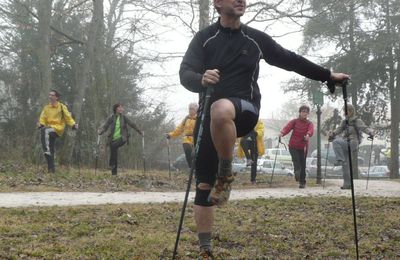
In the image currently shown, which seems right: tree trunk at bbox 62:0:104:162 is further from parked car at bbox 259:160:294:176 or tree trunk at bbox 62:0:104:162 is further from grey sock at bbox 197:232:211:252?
parked car at bbox 259:160:294:176

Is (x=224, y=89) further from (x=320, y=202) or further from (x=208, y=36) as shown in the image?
(x=320, y=202)

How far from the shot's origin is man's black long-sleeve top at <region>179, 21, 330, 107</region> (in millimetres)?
4031

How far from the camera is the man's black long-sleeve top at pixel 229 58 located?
13.2 feet

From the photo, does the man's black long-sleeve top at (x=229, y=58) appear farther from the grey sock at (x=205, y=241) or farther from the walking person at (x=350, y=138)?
the walking person at (x=350, y=138)

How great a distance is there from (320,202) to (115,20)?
2062 centimetres

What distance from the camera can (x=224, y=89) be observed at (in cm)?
403

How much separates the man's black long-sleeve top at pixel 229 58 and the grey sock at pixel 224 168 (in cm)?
56

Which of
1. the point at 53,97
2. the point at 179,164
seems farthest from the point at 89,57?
the point at 179,164

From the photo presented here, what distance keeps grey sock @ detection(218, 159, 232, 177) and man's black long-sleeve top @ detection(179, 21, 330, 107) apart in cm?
56

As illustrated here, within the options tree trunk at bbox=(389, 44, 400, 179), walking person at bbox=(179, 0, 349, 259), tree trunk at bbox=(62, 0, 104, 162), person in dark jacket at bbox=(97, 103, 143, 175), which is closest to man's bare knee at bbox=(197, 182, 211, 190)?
walking person at bbox=(179, 0, 349, 259)

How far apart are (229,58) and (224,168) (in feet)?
2.98

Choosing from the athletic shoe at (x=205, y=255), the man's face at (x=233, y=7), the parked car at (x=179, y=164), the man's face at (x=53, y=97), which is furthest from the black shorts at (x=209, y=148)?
the parked car at (x=179, y=164)

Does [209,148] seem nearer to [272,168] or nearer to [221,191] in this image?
[221,191]

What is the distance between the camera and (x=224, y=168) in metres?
3.77
